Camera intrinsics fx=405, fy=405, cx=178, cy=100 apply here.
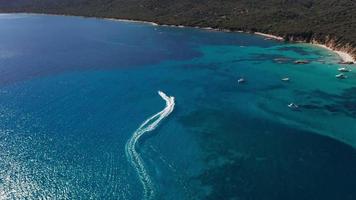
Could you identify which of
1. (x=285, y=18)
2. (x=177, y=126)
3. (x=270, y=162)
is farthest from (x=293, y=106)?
(x=285, y=18)

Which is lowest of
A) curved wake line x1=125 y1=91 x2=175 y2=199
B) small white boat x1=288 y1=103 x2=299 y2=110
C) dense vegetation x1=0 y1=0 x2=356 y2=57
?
→ curved wake line x1=125 y1=91 x2=175 y2=199

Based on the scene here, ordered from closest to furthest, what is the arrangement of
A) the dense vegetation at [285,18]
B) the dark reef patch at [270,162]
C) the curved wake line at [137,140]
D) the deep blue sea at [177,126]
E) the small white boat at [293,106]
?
the dark reef patch at [270,162] → the curved wake line at [137,140] → the deep blue sea at [177,126] → the small white boat at [293,106] → the dense vegetation at [285,18]

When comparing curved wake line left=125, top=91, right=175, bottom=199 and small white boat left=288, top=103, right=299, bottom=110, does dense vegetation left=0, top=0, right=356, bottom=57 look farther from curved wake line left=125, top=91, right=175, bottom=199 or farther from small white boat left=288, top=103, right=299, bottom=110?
curved wake line left=125, top=91, right=175, bottom=199

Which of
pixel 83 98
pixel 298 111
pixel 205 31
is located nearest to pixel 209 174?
pixel 298 111

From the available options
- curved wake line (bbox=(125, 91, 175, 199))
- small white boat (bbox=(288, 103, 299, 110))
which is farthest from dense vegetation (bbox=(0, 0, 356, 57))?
curved wake line (bbox=(125, 91, 175, 199))

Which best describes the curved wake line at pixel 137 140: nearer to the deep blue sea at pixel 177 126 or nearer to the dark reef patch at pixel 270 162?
the deep blue sea at pixel 177 126

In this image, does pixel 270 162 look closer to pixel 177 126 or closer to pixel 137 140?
pixel 177 126

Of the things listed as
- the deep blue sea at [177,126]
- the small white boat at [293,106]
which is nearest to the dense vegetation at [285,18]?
the deep blue sea at [177,126]
